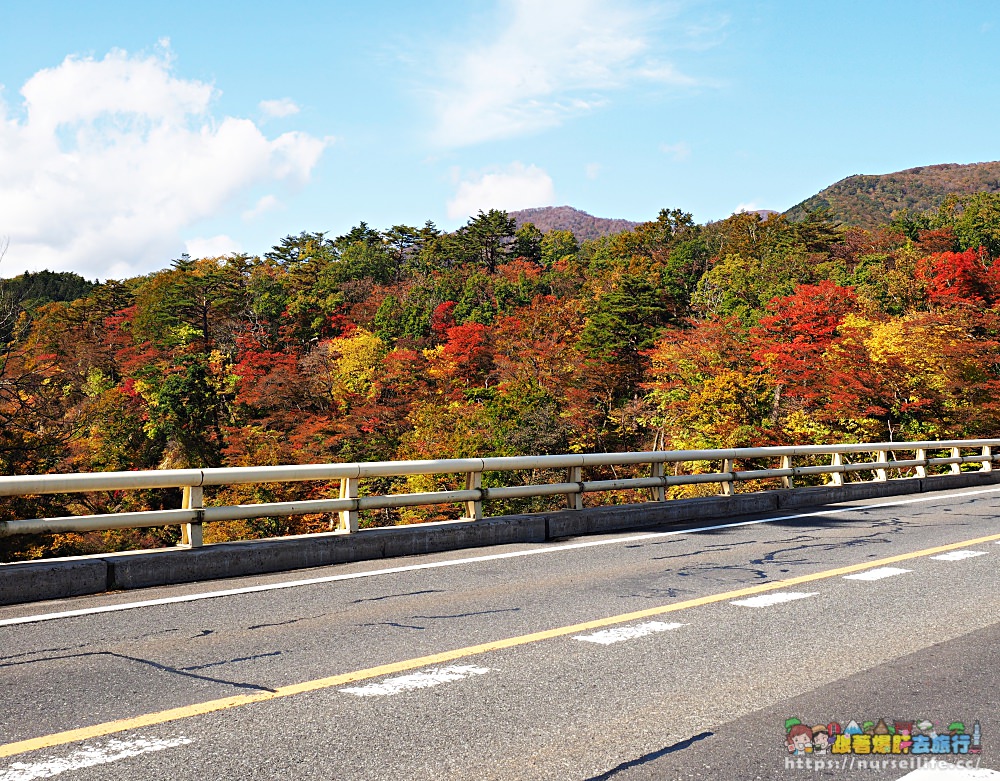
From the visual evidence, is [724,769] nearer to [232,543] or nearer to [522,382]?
[232,543]

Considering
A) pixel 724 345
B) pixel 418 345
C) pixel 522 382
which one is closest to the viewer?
pixel 724 345

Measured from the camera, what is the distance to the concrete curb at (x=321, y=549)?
280 inches

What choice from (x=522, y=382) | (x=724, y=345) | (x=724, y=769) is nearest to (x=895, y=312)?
(x=724, y=345)

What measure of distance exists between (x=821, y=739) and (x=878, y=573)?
483cm

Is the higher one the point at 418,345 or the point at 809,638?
the point at 418,345

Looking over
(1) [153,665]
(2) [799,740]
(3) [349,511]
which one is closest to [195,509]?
(3) [349,511]

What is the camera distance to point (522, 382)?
42.3 m

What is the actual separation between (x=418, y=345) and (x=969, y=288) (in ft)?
124

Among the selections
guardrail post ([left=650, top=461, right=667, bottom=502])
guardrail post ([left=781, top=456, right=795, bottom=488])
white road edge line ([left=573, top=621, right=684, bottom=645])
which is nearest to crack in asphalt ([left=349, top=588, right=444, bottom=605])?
white road edge line ([left=573, top=621, right=684, bottom=645])

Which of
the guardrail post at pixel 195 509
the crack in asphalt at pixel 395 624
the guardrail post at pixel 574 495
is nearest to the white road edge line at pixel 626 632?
the crack in asphalt at pixel 395 624

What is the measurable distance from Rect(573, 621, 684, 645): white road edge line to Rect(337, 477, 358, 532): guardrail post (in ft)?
12.5

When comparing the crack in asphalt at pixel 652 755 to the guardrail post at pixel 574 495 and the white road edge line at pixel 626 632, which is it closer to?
the white road edge line at pixel 626 632

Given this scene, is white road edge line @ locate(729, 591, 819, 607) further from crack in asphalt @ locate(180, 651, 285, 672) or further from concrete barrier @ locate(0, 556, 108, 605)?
concrete barrier @ locate(0, 556, 108, 605)

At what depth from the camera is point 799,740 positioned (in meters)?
3.97
